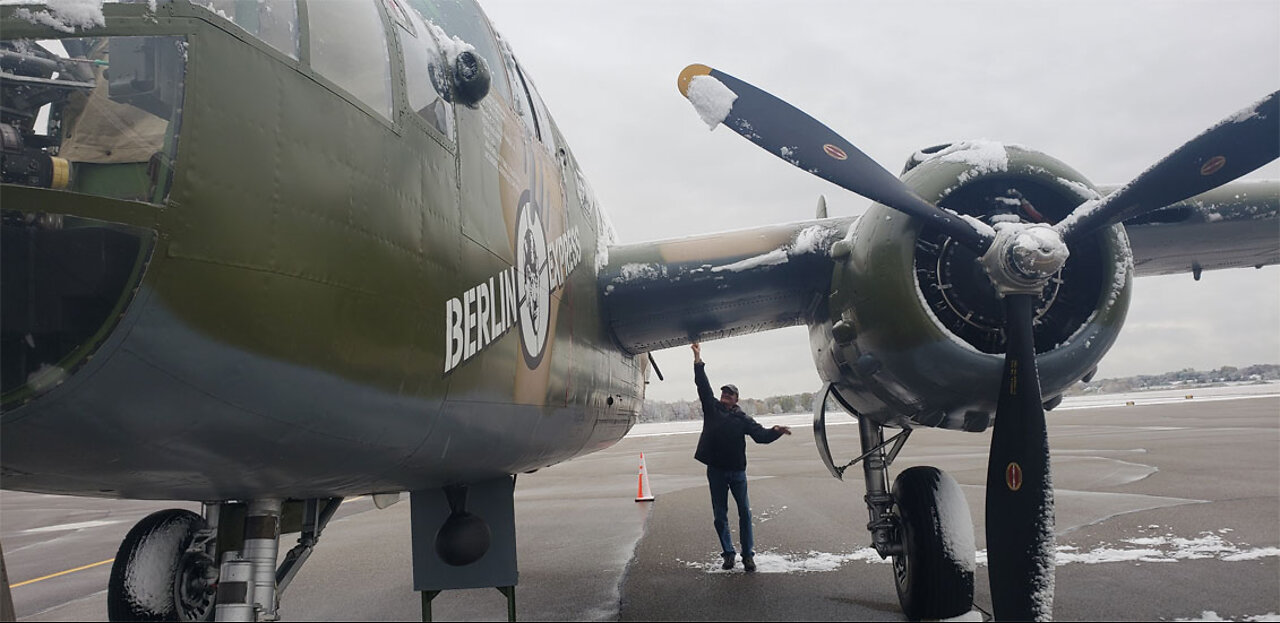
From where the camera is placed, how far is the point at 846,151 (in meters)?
4.71

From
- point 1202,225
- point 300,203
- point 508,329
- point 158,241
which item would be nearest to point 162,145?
point 158,241

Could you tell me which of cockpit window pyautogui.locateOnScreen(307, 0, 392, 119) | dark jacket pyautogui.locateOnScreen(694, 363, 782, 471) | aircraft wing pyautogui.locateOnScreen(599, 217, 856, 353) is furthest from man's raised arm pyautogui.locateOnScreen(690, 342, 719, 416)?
cockpit window pyautogui.locateOnScreen(307, 0, 392, 119)

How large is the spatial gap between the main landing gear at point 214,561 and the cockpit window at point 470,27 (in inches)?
89.9

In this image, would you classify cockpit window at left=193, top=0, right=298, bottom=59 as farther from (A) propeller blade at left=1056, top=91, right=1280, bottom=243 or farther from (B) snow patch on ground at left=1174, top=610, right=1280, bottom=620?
(B) snow patch on ground at left=1174, top=610, right=1280, bottom=620

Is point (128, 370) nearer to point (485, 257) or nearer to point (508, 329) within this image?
point (485, 257)

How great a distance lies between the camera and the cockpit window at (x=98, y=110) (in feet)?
6.11

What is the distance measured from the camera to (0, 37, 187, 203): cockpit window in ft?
6.11

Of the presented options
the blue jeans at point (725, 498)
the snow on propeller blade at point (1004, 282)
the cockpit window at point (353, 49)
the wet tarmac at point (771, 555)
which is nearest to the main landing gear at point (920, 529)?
the wet tarmac at point (771, 555)

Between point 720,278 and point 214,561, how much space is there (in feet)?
11.8

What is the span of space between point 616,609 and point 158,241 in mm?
5150

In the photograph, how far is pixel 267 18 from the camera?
90.7 inches

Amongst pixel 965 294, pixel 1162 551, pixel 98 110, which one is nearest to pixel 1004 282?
pixel 965 294

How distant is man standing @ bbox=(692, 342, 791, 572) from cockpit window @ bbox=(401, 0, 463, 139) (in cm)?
496

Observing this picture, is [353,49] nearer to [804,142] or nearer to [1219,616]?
[804,142]
